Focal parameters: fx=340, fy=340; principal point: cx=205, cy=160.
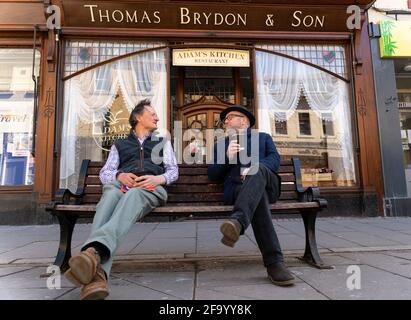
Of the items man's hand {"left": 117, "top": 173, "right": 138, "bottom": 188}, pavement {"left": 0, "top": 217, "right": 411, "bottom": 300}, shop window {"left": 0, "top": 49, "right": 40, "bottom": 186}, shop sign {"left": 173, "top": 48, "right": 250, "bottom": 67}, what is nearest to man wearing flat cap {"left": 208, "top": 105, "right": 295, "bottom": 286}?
pavement {"left": 0, "top": 217, "right": 411, "bottom": 300}

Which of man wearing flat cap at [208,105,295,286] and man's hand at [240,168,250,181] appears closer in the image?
man wearing flat cap at [208,105,295,286]

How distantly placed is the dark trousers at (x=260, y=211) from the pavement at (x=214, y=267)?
10.0 inches

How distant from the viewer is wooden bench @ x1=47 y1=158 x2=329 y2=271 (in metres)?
3.17

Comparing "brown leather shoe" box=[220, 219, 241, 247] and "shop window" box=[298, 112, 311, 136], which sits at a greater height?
"shop window" box=[298, 112, 311, 136]

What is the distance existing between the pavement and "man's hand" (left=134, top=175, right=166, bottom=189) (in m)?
0.82

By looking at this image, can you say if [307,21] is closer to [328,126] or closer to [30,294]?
[328,126]

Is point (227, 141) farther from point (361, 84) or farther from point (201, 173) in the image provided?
point (361, 84)

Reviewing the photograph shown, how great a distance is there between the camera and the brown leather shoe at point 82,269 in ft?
6.93

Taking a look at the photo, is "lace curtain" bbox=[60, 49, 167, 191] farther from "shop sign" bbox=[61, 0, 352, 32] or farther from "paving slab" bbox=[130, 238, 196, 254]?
"paving slab" bbox=[130, 238, 196, 254]

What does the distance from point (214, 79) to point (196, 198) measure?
16.3ft

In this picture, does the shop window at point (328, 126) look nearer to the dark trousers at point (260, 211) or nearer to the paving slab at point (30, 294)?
the dark trousers at point (260, 211)

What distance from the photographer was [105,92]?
24.1ft

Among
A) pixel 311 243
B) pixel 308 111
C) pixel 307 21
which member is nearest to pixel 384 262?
pixel 311 243

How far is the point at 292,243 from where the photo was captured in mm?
4461
